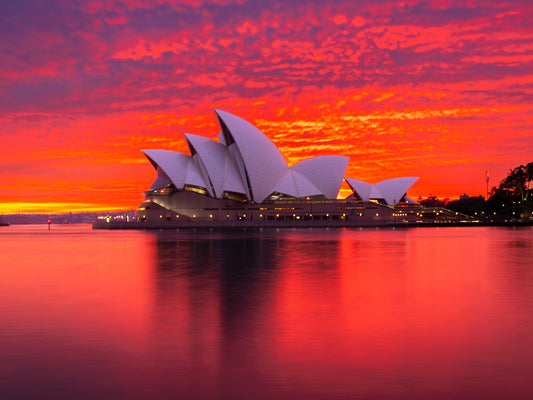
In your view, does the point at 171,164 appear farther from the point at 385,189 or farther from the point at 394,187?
the point at 394,187

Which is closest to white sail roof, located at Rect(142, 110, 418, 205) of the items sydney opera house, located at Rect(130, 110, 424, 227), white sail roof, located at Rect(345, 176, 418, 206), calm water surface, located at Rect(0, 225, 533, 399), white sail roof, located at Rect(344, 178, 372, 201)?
sydney opera house, located at Rect(130, 110, 424, 227)

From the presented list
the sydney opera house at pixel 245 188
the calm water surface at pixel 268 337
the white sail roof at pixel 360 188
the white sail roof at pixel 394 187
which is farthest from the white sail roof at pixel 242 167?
the calm water surface at pixel 268 337

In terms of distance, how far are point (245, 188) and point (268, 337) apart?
9878 centimetres

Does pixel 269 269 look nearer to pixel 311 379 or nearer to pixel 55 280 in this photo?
pixel 55 280

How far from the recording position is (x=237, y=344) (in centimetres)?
993

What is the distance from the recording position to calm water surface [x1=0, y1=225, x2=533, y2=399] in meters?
7.44

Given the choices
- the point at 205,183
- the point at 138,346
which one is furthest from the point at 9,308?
the point at 205,183

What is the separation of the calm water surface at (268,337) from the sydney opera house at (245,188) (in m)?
81.5

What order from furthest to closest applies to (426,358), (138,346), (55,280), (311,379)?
1. (55,280)
2. (138,346)
3. (426,358)
4. (311,379)

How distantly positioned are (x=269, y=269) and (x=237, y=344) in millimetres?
15554

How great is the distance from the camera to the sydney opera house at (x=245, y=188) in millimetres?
104125

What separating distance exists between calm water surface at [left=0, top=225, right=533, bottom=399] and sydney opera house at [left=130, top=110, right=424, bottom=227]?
8153cm

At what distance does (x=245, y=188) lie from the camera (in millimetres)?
109188

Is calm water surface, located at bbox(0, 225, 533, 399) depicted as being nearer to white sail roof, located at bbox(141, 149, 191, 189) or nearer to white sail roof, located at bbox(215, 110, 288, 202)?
white sail roof, located at bbox(215, 110, 288, 202)
